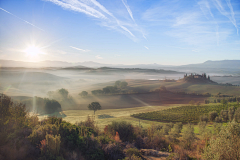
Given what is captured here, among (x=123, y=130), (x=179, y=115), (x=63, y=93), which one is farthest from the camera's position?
(x=63, y=93)

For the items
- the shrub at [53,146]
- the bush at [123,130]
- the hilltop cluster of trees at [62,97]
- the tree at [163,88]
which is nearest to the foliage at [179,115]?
the bush at [123,130]

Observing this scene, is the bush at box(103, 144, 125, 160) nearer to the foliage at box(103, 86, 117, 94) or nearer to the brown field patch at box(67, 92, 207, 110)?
the brown field patch at box(67, 92, 207, 110)

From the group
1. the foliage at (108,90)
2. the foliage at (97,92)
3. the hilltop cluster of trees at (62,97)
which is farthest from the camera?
the foliage at (108,90)

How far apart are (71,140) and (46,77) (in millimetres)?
40573

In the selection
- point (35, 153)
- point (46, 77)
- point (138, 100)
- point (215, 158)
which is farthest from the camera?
point (138, 100)

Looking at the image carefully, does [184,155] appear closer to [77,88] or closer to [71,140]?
[71,140]

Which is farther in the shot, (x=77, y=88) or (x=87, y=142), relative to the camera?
(x=77, y=88)

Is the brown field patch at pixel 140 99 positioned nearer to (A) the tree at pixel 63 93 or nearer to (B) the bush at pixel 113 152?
(A) the tree at pixel 63 93

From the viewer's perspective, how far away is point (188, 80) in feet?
224

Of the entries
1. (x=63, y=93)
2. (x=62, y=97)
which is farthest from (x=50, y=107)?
(x=63, y=93)

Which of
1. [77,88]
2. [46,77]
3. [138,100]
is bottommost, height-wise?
[138,100]

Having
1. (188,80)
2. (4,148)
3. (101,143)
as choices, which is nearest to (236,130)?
(101,143)

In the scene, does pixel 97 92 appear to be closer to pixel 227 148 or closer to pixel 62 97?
pixel 62 97

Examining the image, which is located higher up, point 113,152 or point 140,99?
point 113,152
